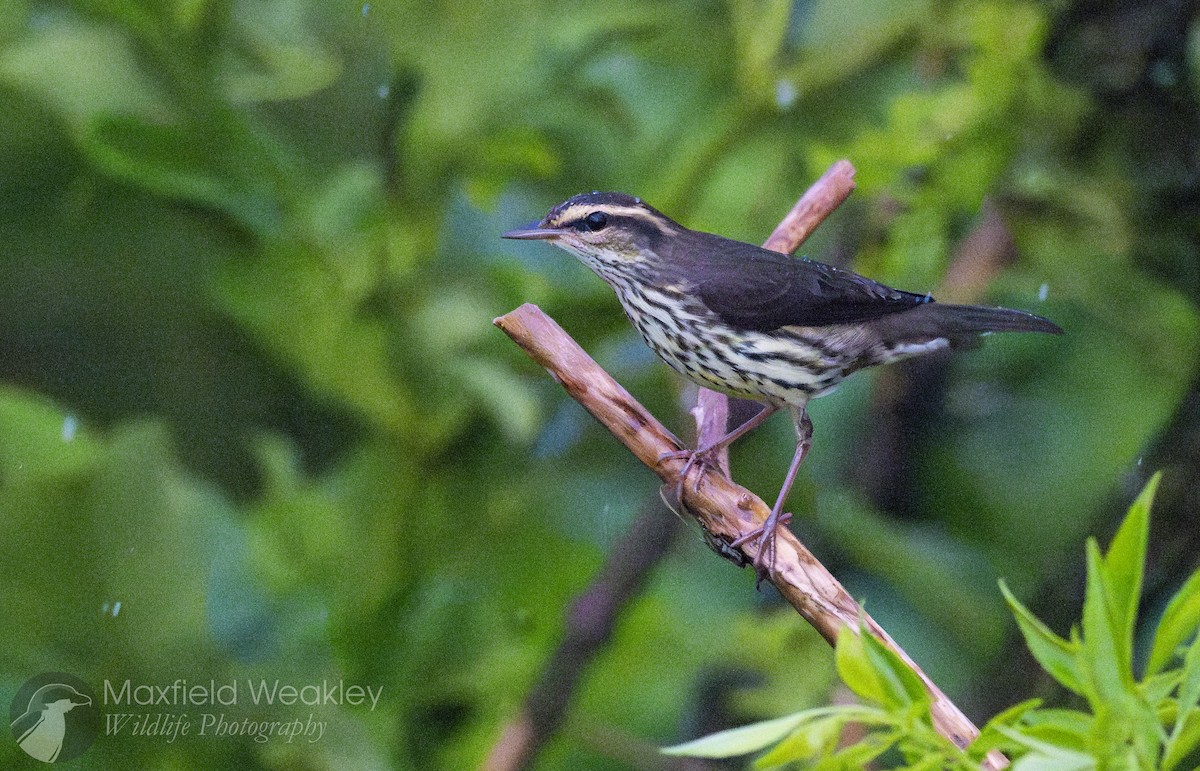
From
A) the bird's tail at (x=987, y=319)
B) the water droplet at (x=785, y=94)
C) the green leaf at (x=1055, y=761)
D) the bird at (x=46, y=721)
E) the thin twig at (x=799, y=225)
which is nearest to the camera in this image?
the green leaf at (x=1055, y=761)

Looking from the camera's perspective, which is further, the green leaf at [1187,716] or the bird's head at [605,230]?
the bird's head at [605,230]

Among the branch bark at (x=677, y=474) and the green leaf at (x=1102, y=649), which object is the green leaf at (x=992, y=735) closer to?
the green leaf at (x=1102, y=649)

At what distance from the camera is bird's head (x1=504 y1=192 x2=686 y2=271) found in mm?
975

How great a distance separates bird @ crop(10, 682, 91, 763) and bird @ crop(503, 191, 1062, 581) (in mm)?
721

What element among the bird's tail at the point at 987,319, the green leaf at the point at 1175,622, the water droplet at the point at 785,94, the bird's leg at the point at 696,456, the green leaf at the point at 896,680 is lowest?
the bird's tail at the point at 987,319

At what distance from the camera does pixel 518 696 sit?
4.40 ft

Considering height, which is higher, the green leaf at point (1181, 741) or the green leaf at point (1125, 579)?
the green leaf at point (1125, 579)

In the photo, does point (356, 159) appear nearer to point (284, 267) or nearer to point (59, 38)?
point (284, 267)

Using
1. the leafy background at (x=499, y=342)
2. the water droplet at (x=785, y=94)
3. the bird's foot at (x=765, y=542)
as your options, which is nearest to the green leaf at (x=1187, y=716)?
the bird's foot at (x=765, y=542)

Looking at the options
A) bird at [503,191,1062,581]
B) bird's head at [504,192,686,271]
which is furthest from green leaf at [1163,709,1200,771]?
bird's head at [504,192,686,271]

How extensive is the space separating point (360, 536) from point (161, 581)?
0.23m

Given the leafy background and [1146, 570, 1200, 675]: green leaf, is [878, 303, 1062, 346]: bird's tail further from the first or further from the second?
[1146, 570, 1200, 675]: green leaf

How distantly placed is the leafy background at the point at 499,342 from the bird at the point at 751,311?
261 mm

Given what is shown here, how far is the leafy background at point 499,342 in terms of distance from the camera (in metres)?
1.18
